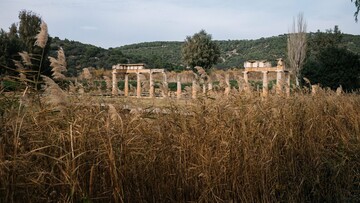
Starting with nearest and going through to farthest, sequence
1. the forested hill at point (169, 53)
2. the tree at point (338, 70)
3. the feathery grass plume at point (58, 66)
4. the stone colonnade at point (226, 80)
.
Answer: the feathery grass plume at point (58, 66), the stone colonnade at point (226, 80), the tree at point (338, 70), the forested hill at point (169, 53)

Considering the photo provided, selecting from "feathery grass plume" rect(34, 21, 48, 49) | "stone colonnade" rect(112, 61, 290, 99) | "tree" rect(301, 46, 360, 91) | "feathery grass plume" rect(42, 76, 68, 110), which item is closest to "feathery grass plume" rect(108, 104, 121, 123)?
"feathery grass plume" rect(42, 76, 68, 110)

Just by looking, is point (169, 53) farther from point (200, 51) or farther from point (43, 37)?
point (43, 37)

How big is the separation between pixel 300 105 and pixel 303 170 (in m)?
0.96

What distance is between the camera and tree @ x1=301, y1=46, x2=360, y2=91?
15.8 metres

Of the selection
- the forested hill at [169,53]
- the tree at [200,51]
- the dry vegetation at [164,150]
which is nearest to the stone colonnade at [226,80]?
the dry vegetation at [164,150]

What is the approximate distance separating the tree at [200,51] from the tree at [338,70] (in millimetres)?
19087

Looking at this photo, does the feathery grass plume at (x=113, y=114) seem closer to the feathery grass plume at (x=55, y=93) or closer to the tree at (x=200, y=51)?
the feathery grass plume at (x=55, y=93)

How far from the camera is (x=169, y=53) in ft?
212

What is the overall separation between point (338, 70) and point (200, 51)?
1996 centimetres

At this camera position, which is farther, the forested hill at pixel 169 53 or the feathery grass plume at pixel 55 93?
the forested hill at pixel 169 53

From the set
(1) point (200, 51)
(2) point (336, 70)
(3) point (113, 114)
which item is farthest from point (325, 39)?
(3) point (113, 114)

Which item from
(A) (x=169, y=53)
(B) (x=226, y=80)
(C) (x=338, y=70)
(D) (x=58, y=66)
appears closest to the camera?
(D) (x=58, y=66)

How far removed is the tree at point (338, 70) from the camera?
623 inches

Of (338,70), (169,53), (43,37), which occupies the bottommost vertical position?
(43,37)
